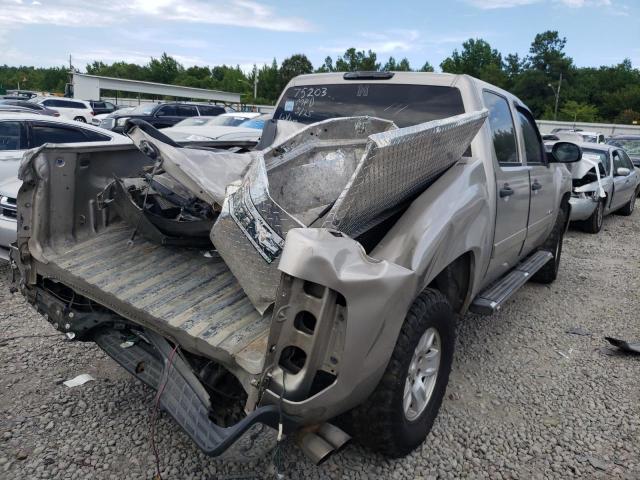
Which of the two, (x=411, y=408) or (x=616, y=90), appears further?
(x=616, y=90)

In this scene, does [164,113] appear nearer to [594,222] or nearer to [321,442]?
[594,222]

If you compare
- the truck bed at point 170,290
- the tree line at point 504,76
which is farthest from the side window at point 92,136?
the tree line at point 504,76

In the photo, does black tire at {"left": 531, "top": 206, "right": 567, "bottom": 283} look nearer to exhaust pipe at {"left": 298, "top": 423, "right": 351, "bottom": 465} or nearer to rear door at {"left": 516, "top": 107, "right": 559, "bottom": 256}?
rear door at {"left": 516, "top": 107, "right": 559, "bottom": 256}

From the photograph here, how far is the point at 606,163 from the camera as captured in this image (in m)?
10.0

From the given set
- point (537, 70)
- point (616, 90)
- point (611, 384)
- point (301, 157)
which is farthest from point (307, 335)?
point (537, 70)

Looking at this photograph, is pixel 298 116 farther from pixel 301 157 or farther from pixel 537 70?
pixel 537 70

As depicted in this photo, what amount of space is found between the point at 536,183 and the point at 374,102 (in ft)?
5.60

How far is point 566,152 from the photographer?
15.8 feet

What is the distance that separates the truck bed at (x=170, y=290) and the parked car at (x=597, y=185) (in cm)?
716

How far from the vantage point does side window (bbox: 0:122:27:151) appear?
683cm

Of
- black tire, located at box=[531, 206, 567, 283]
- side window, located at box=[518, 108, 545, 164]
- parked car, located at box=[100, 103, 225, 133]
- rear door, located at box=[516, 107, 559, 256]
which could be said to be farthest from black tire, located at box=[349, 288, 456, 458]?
parked car, located at box=[100, 103, 225, 133]

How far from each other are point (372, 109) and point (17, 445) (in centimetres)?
304

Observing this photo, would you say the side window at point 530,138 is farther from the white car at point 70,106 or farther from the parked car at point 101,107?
the parked car at point 101,107

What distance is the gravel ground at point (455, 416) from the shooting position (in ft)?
8.66
